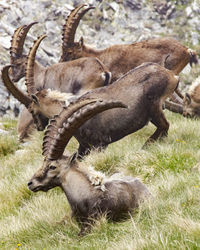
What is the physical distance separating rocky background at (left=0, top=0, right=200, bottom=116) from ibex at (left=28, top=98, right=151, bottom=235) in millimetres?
14092

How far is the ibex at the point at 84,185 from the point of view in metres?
4.70

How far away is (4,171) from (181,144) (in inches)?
135

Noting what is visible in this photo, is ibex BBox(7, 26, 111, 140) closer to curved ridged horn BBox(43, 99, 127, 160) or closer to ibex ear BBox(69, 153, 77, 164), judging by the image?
curved ridged horn BBox(43, 99, 127, 160)

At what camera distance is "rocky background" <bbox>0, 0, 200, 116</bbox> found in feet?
66.7

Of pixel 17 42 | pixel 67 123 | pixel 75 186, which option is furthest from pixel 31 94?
pixel 17 42

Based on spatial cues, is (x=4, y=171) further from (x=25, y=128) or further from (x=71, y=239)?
(x=71, y=239)

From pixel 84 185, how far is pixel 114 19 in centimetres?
1877

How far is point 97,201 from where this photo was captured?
4699mm

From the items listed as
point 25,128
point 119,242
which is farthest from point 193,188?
point 25,128

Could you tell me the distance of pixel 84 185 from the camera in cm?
478

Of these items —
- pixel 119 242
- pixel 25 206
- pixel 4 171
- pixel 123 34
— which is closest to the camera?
pixel 119 242

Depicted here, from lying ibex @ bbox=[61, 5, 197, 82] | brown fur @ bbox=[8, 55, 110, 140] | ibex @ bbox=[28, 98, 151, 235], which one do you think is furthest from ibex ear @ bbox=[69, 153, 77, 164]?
lying ibex @ bbox=[61, 5, 197, 82]

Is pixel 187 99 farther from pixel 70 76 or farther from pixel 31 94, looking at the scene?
pixel 31 94

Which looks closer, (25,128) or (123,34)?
(25,128)
